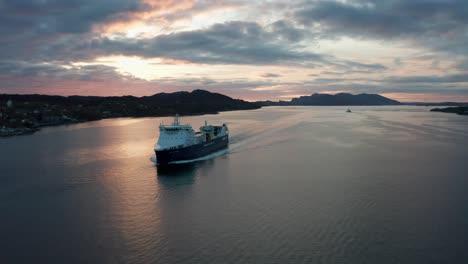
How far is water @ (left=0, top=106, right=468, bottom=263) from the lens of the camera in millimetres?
18453

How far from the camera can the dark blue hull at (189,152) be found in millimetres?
42375

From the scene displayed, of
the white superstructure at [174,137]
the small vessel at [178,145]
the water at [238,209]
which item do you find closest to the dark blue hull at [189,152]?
the small vessel at [178,145]

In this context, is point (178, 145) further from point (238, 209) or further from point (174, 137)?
point (238, 209)

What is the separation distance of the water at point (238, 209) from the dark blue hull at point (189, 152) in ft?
6.94

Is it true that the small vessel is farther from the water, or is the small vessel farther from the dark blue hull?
the water

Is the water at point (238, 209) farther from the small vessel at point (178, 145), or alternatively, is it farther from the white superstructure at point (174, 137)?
the white superstructure at point (174, 137)

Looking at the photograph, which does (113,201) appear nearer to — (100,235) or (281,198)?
(100,235)

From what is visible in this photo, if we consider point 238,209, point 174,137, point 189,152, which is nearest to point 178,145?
point 174,137

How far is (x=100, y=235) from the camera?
20.8 metres

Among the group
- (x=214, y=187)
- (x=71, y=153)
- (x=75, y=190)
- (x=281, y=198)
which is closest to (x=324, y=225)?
(x=281, y=198)

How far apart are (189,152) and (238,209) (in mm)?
21374

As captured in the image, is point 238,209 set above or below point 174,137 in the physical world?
below

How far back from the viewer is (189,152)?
4553cm

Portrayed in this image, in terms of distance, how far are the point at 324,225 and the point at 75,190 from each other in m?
23.1
